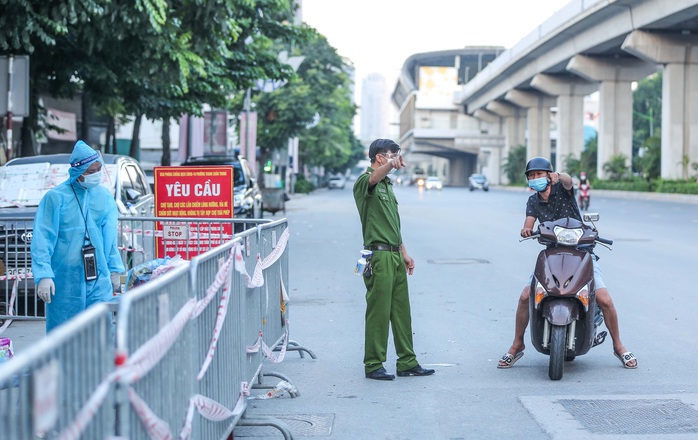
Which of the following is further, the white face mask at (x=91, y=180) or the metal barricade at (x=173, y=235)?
the metal barricade at (x=173, y=235)

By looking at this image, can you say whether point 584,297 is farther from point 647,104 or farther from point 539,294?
point 647,104

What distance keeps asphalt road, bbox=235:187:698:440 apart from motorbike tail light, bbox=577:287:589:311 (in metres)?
0.57

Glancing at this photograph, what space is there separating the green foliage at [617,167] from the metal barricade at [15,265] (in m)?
53.4

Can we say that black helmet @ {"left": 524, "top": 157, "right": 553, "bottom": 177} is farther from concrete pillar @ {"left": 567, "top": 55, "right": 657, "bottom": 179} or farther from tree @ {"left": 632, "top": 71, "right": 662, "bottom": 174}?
tree @ {"left": 632, "top": 71, "right": 662, "bottom": 174}

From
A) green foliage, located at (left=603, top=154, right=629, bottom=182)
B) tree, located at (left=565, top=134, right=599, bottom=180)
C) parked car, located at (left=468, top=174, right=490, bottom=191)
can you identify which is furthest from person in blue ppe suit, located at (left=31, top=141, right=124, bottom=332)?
parked car, located at (left=468, top=174, right=490, bottom=191)

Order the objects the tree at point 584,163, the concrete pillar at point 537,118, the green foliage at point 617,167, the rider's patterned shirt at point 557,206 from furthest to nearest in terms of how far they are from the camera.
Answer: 1. the concrete pillar at point 537,118
2. the tree at point 584,163
3. the green foliage at point 617,167
4. the rider's patterned shirt at point 557,206

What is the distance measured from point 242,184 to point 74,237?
1854cm

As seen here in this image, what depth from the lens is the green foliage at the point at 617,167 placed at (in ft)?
196

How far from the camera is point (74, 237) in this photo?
21.7 feet

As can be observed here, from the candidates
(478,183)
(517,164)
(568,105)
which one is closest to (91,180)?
(568,105)

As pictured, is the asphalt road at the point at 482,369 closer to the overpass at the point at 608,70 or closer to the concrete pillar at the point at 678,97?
the overpass at the point at 608,70

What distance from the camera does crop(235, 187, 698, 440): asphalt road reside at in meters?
6.01

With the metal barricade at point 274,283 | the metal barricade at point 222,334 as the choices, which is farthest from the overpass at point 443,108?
the metal barricade at point 222,334

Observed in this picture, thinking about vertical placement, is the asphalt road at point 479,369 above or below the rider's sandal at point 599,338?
below
